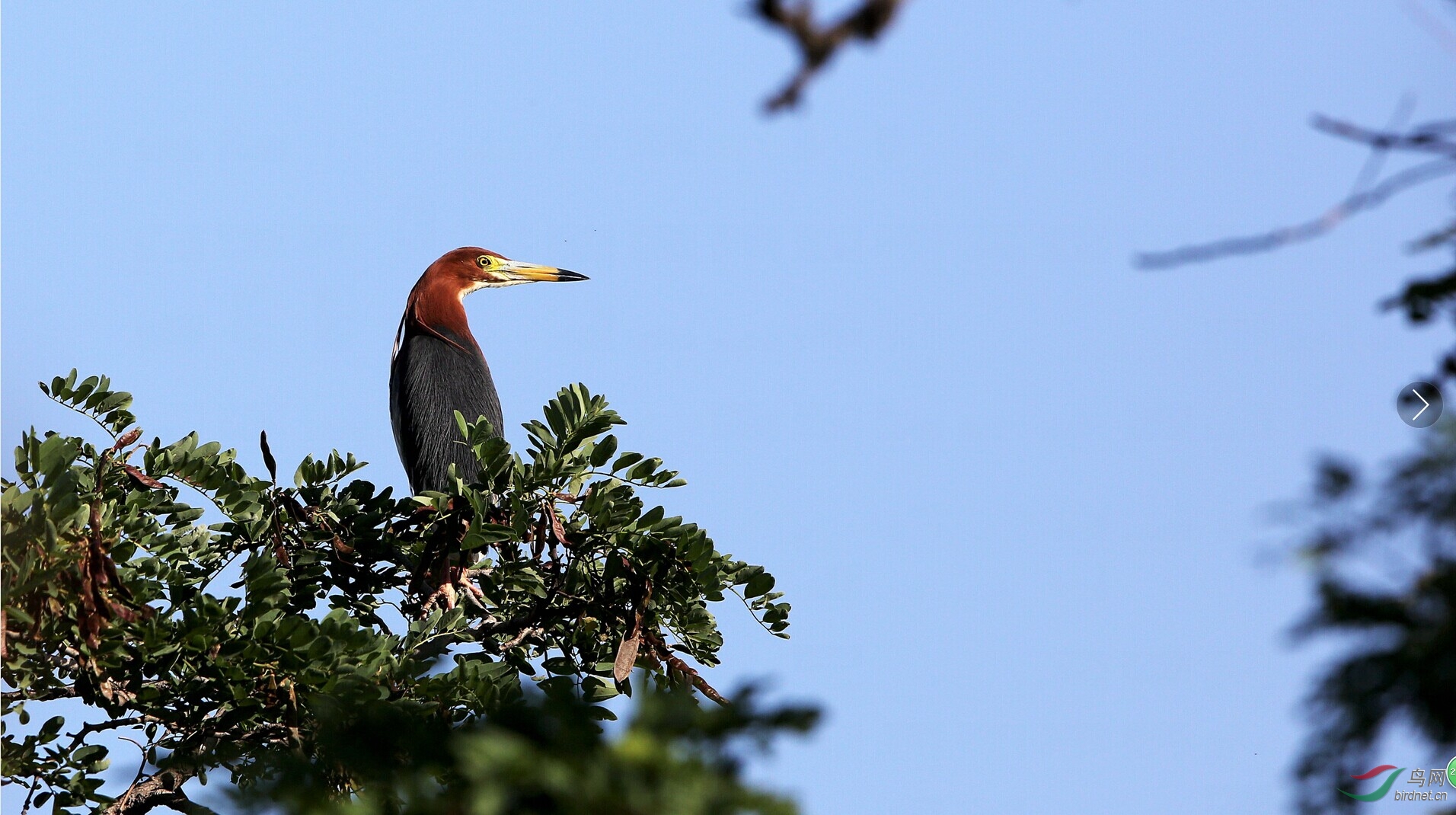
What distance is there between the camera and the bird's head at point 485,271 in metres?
7.42

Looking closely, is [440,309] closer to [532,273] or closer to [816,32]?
[532,273]

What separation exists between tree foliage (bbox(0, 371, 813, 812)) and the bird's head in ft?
11.3

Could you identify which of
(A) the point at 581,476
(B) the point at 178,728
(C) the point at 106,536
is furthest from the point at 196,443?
(A) the point at 581,476

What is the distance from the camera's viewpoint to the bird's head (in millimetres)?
7422

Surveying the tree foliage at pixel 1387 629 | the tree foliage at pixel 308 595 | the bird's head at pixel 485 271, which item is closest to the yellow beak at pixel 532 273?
the bird's head at pixel 485 271

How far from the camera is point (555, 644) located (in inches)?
156

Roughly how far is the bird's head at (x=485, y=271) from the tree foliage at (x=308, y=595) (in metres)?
3.43

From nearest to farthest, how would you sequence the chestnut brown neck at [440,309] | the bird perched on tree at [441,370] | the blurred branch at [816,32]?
the blurred branch at [816,32], the bird perched on tree at [441,370], the chestnut brown neck at [440,309]

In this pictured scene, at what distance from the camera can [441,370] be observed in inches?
256

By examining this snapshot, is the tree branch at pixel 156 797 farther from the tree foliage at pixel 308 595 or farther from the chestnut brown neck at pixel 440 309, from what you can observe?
the chestnut brown neck at pixel 440 309

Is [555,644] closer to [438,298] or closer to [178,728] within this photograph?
[178,728]

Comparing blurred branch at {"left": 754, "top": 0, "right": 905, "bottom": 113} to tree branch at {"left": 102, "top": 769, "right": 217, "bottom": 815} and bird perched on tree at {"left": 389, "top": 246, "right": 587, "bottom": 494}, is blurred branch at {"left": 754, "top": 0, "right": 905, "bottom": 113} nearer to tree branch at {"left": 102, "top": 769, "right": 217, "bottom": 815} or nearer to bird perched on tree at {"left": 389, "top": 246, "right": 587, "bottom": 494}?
tree branch at {"left": 102, "top": 769, "right": 217, "bottom": 815}

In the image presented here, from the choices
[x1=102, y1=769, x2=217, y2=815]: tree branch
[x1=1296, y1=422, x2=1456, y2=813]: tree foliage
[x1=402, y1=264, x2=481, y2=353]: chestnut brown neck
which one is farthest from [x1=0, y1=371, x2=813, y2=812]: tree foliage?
[x1=402, y1=264, x2=481, y2=353]: chestnut brown neck

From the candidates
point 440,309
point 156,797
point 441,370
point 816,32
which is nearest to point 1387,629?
point 816,32
